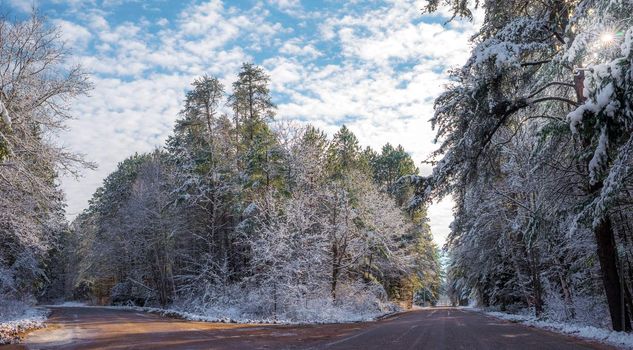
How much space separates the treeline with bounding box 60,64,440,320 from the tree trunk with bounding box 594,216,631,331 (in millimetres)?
14161

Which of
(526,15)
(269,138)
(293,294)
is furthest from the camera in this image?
(269,138)

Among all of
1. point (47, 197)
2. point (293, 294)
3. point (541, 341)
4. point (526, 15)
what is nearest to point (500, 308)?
Answer: point (293, 294)

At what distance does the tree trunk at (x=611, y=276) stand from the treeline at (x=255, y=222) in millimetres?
14161

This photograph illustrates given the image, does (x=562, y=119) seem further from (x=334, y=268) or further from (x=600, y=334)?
(x=334, y=268)

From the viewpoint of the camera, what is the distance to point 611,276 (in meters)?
12.2

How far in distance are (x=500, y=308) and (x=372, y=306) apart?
1126 cm

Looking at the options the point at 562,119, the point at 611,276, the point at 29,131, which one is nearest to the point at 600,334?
the point at 611,276

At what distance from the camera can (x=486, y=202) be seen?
25500mm

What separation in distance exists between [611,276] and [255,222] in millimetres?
19898

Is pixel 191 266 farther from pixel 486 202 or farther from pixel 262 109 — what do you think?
pixel 486 202

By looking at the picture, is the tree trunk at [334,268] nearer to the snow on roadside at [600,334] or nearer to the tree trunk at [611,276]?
the snow on roadside at [600,334]

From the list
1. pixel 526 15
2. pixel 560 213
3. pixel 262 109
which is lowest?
pixel 560 213

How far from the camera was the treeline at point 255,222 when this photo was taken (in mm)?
26781

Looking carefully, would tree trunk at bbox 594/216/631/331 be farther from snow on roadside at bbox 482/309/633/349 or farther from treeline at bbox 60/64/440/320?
treeline at bbox 60/64/440/320
